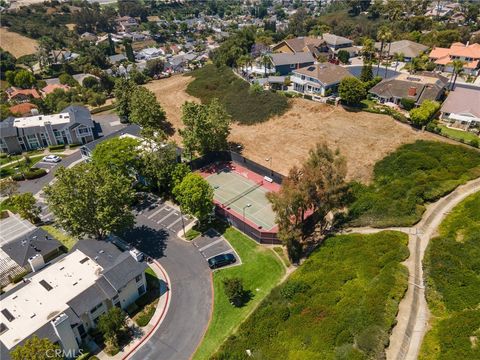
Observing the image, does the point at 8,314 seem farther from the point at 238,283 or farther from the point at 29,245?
the point at 238,283

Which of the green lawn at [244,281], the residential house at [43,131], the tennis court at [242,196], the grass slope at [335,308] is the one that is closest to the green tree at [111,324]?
the green lawn at [244,281]

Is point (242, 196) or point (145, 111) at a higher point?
point (145, 111)

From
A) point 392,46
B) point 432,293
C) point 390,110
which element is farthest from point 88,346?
point 392,46

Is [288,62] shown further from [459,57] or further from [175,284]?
[175,284]

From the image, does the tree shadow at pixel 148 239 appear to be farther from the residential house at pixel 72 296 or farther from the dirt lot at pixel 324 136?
the dirt lot at pixel 324 136

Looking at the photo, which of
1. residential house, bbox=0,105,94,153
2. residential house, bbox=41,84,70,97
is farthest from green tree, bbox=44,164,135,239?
residential house, bbox=41,84,70,97

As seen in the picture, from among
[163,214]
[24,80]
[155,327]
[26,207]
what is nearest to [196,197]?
[163,214]

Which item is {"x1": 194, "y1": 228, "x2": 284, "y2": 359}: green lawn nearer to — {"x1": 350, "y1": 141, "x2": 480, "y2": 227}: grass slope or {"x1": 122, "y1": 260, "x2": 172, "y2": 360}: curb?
{"x1": 122, "y1": 260, "x2": 172, "y2": 360}: curb
